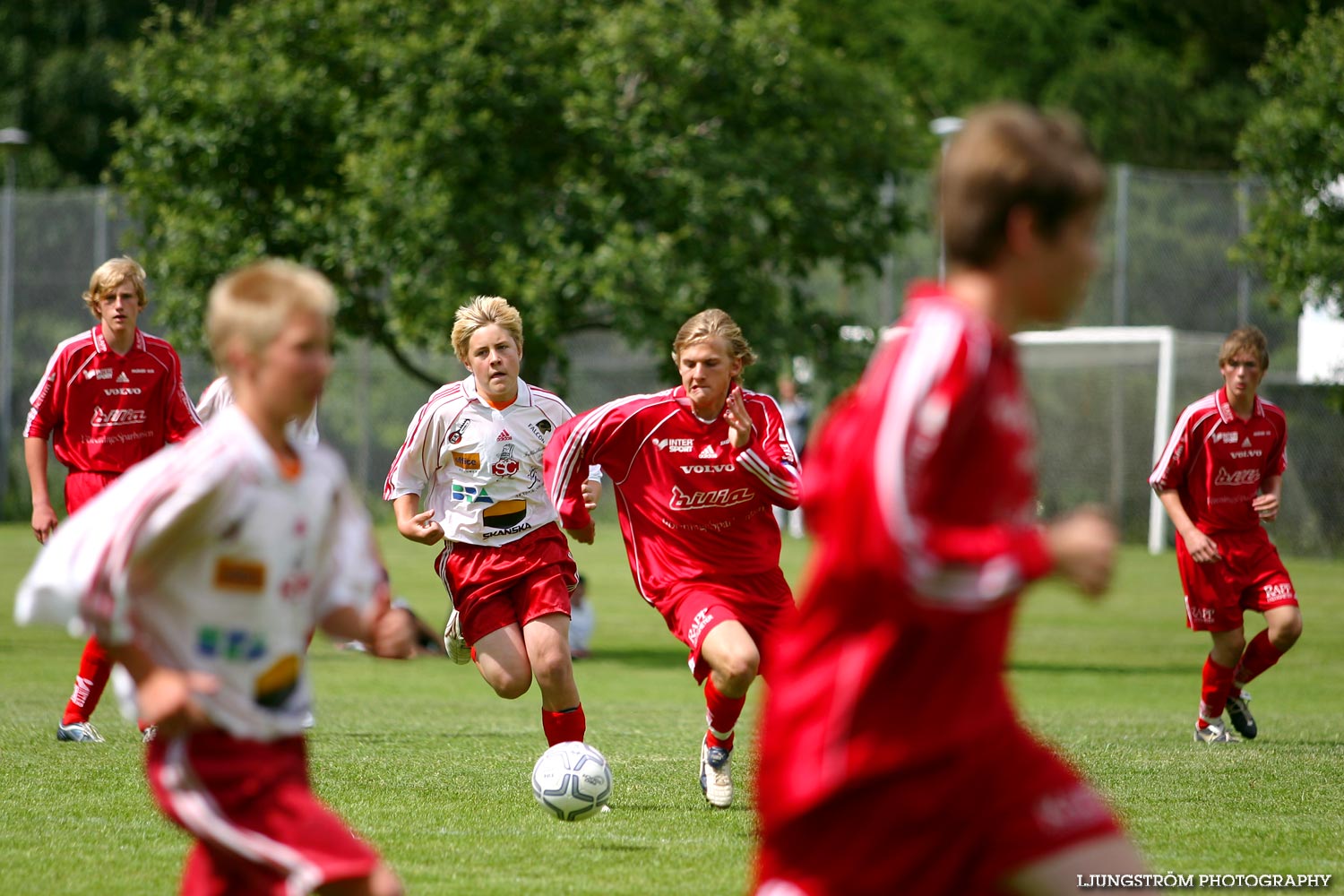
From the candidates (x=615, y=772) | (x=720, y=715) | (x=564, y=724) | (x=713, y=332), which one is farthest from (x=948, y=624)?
(x=615, y=772)

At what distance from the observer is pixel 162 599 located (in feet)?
10.4

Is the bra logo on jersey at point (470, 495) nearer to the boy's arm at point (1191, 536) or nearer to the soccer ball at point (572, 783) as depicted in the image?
the soccer ball at point (572, 783)

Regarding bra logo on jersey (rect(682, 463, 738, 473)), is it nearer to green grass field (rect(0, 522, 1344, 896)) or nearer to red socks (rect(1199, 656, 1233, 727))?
green grass field (rect(0, 522, 1344, 896))

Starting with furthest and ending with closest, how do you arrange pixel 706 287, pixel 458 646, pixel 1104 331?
pixel 1104 331 → pixel 706 287 → pixel 458 646

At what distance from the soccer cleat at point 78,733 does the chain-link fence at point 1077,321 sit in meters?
15.3

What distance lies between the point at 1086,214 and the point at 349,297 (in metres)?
13.0

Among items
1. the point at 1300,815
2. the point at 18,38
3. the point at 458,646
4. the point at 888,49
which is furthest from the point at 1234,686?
the point at 18,38

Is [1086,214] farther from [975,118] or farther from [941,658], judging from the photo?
[941,658]

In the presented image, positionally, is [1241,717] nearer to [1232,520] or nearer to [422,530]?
[1232,520]

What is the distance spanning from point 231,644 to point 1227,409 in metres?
7.13

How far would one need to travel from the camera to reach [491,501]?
23.9 feet

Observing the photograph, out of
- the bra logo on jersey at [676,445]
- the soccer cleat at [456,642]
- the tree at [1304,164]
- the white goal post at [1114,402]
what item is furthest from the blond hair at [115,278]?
the white goal post at [1114,402]

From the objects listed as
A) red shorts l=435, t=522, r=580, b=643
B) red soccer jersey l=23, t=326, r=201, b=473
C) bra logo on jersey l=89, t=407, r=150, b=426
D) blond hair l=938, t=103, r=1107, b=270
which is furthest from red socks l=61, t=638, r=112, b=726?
blond hair l=938, t=103, r=1107, b=270

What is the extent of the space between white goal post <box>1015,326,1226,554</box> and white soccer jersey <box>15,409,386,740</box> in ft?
76.9
